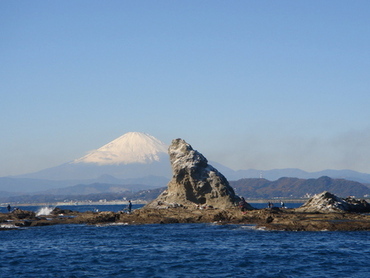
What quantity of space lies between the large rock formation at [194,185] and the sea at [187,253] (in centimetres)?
2350

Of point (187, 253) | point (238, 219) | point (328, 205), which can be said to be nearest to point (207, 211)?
point (238, 219)

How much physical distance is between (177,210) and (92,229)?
55.5ft

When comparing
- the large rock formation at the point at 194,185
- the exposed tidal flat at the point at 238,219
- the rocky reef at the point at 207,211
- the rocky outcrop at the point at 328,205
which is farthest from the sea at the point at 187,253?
the large rock formation at the point at 194,185

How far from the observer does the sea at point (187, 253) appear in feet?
123

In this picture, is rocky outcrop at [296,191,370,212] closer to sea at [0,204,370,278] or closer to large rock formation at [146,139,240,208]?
large rock formation at [146,139,240,208]

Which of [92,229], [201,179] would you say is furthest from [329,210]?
[92,229]

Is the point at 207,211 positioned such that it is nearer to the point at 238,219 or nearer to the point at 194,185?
the point at 238,219

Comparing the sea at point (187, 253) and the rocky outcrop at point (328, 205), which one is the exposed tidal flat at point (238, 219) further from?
the rocky outcrop at point (328, 205)

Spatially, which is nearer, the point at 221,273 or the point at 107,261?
the point at 221,273

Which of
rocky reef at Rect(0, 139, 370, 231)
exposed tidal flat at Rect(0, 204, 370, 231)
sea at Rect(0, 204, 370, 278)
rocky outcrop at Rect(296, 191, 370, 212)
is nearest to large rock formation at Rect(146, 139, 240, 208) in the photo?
rocky reef at Rect(0, 139, 370, 231)

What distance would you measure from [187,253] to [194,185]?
4405 cm

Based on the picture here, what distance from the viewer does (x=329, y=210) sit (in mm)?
77750

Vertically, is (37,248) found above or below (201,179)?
below

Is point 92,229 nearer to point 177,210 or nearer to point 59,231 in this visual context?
point 59,231
